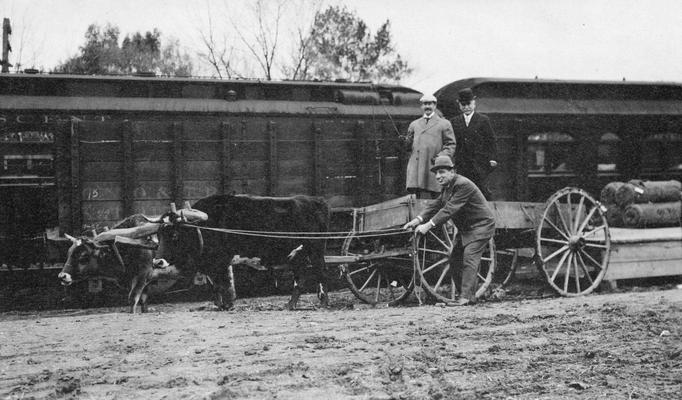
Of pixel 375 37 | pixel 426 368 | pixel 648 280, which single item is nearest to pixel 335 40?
pixel 375 37

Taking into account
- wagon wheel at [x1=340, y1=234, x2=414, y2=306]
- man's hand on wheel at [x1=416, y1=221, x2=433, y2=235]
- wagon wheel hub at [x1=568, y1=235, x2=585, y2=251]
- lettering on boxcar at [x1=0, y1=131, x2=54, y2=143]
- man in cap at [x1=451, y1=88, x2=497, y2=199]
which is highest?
lettering on boxcar at [x1=0, y1=131, x2=54, y2=143]

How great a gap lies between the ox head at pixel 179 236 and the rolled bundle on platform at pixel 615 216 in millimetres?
7025

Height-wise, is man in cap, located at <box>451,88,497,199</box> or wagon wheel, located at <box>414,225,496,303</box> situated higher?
man in cap, located at <box>451,88,497,199</box>

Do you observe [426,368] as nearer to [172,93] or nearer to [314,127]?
[314,127]

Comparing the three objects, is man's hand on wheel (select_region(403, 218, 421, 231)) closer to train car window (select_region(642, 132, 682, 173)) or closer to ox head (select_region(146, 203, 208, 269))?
ox head (select_region(146, 203, 208, 269))

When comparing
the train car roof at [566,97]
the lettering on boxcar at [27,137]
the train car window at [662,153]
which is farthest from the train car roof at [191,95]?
the train car window at [662,153]

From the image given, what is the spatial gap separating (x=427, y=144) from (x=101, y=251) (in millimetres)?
4664

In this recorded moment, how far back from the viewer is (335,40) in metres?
30.3

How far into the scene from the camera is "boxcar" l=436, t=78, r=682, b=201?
40.5 ft

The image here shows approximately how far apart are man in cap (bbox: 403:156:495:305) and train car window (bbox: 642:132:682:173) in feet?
23.3

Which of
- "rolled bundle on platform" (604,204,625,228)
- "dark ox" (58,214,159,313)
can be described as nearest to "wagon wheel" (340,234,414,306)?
"dark ox" (58,214,159,313)

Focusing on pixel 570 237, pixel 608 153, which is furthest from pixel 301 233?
pixel 608 153

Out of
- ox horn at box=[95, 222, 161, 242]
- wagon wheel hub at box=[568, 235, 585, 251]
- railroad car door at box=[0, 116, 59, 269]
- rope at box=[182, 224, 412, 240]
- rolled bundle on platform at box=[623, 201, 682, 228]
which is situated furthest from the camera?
rolled bundle on platform at box=[623, 201, 682, 228]

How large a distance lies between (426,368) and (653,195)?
7925mm
